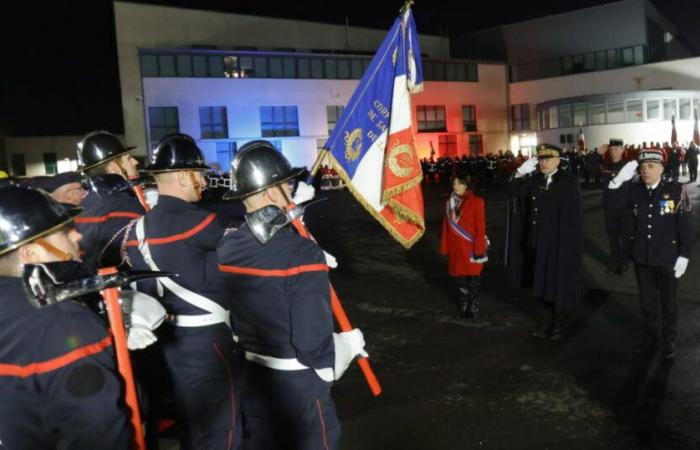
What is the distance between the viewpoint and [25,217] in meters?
2.15

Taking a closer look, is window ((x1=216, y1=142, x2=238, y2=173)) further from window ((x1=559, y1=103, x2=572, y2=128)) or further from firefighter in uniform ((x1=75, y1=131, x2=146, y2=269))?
firefighter in uniform ((x1=75, y1=131, x2=146, y2=269))

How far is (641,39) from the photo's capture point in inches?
1918

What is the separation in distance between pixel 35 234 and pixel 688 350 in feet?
19.2

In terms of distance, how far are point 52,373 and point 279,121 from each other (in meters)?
43.6

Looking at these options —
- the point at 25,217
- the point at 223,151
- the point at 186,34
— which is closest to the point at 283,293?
the point at 25,217

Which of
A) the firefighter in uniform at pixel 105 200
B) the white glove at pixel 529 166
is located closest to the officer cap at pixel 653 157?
the white glove at pixel 529 166

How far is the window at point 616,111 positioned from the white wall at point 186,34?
23208 mm

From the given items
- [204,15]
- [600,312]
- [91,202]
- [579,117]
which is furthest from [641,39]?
[91,202]

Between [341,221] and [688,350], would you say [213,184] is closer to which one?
[341,221]

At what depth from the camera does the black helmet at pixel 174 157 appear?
3662mm

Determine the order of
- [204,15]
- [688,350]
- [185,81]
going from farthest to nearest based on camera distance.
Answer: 1. [204,15]
2. [185,81]
3. [688,350]

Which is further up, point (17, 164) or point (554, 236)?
point (17, 164)

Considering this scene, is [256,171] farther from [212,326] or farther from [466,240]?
[466,240]

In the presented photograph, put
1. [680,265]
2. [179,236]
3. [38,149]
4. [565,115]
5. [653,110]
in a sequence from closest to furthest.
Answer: [179,236] < [680,265] < [653,110] < [565,115] < [38,149]
